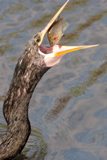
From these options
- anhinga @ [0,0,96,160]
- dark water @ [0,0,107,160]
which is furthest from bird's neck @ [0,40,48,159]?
dark water @ [0,0,107,160]

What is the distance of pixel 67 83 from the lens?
10.9 meters

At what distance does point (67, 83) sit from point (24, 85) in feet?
7.21

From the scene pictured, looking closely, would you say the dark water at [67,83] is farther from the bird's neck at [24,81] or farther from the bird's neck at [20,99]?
the bird's neck at [24,81]

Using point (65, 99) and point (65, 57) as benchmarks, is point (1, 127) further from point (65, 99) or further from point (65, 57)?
point (65, 57)

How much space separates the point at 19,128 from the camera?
29.9ft

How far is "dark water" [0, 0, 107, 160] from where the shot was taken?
9.58m

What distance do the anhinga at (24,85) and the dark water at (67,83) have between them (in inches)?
13.2

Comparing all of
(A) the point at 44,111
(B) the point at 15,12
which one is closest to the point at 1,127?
(A) the point at 44,111

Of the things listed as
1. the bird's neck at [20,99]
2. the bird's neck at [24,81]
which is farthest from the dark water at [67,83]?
the bird's neck at [24,81]

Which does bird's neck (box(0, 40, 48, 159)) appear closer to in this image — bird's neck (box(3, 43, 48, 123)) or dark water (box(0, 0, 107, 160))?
bird's neck (box(3, 43, 48, 123))

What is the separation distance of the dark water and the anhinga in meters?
0.34

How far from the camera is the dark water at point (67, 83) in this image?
9.58 m

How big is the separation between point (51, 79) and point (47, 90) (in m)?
0.31

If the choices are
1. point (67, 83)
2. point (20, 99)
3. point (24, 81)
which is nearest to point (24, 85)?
point (24, 81)
